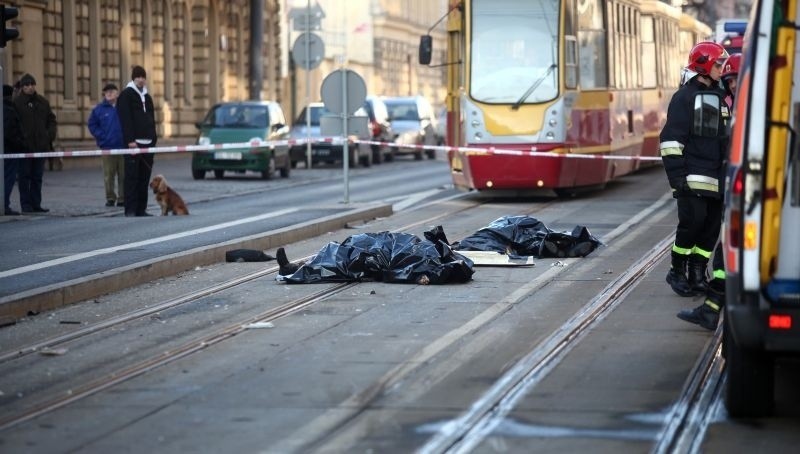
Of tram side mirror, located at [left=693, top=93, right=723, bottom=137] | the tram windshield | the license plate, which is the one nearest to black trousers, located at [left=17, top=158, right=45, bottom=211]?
the tram windshield

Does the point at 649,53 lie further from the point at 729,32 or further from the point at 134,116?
the point at 134,116

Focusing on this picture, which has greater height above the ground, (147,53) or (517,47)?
(147,53)

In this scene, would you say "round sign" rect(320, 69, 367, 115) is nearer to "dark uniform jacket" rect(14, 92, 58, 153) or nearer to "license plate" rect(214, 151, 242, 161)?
"dark uniform jacket" rect(14, 92, 58, 153)

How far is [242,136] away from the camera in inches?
1382

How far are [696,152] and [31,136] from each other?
13.7 meters

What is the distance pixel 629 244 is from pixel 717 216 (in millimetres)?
5514

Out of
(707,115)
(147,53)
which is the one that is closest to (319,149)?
(147,53)

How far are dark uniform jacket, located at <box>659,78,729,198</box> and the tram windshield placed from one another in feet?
41.2

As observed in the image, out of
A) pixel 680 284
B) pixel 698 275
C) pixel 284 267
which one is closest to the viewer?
pixel 698 275

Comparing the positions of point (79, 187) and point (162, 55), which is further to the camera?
point (162, 55)

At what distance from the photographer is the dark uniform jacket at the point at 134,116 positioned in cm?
2241

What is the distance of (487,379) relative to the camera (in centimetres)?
921

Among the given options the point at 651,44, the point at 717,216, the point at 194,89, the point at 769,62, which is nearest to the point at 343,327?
the point at 717,216

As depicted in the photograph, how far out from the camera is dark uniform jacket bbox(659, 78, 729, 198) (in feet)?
39.7
